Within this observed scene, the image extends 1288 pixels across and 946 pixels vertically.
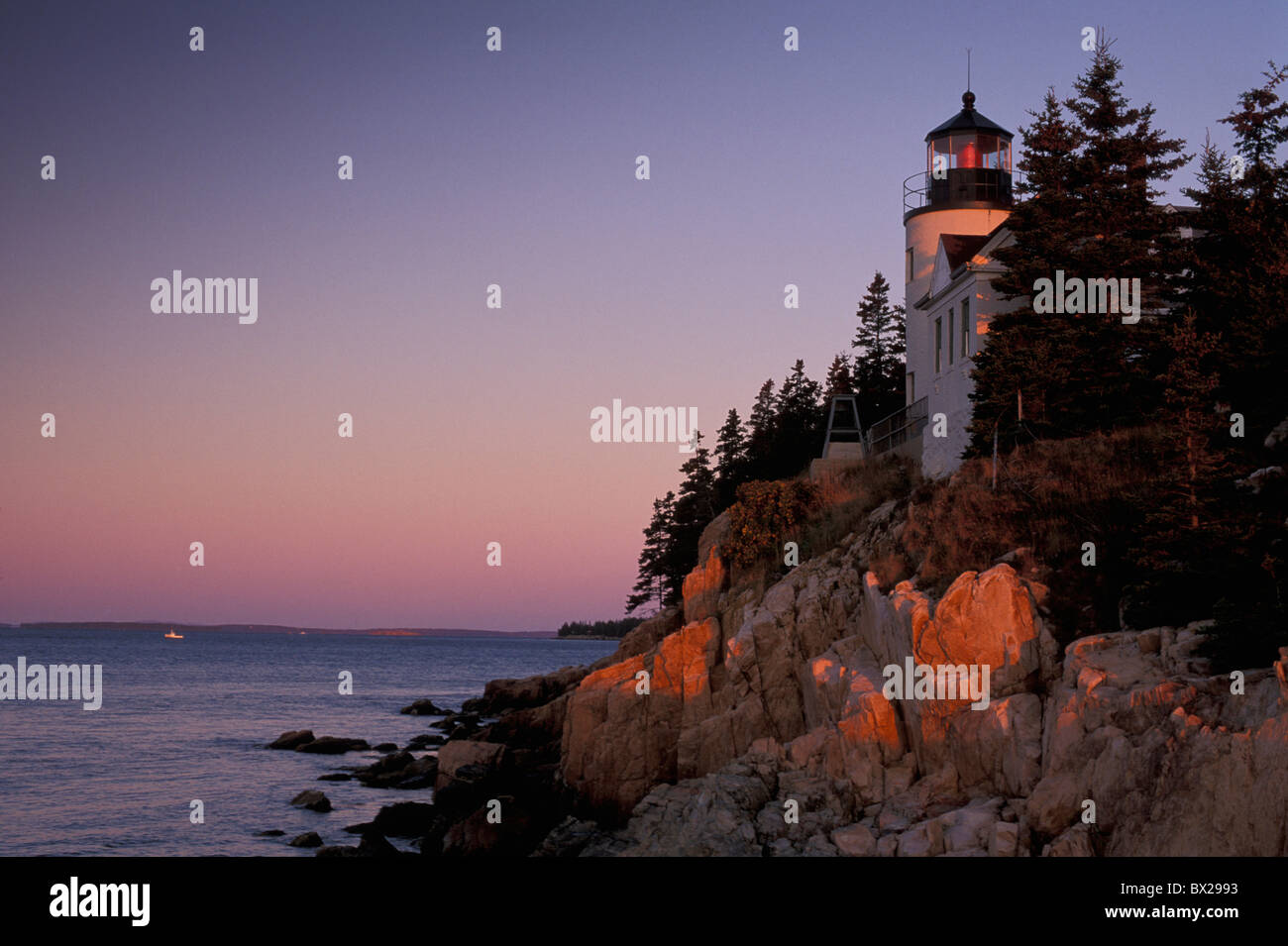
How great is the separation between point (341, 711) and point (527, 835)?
48468 mm

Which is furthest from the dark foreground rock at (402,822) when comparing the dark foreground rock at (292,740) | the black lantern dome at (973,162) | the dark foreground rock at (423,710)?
the dark foreground rock at (423,710)

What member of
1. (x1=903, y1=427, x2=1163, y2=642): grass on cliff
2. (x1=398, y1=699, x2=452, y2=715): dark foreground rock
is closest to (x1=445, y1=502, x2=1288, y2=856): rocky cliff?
(x1=903, y1=427, x2=1163, y2=642): grass on cliff

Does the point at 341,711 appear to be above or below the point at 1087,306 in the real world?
below

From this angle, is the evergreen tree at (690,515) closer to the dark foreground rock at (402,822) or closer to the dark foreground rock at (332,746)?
the dark foreground rock at (332,746)

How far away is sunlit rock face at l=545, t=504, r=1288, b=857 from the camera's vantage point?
13.3m

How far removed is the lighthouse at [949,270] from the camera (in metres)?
32.2

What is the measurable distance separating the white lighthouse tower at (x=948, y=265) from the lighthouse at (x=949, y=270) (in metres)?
0.03

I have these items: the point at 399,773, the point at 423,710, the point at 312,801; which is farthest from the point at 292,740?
the point at 423,710

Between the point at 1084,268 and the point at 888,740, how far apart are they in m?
15.2

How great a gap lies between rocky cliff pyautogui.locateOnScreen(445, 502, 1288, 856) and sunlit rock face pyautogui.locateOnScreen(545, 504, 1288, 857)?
0.04 m
